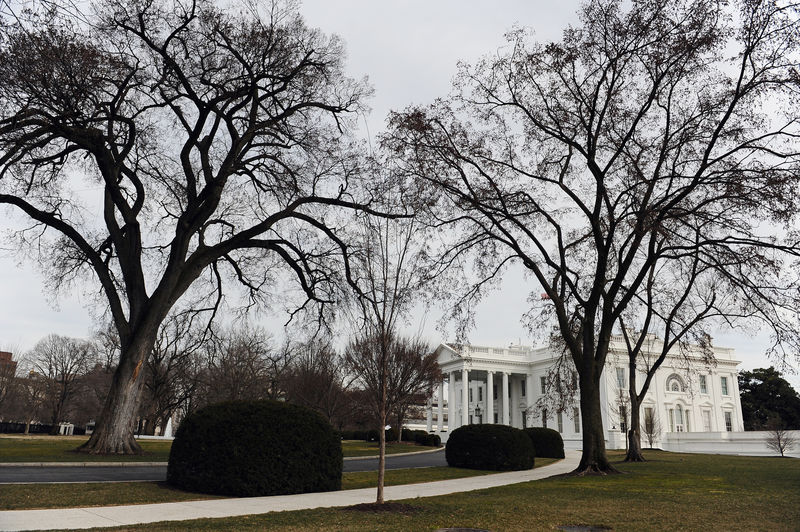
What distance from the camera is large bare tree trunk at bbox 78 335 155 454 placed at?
18.6 meters

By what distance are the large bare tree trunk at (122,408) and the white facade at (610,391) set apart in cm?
3806

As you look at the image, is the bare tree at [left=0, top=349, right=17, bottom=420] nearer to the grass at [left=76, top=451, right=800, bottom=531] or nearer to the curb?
the curb

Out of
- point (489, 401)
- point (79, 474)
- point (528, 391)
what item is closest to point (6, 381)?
point (489, 401)

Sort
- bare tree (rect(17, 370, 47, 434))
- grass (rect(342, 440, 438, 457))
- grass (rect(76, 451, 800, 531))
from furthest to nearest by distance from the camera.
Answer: bare tree (rect(17, 370, 47, 434)), grass (rect(342, 440, 438, 457)), grass (rect(76, 451, 800, 531))

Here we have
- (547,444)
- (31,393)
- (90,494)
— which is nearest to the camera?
(90,494)

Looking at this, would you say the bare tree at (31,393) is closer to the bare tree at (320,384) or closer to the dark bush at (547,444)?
the bare tree at (320,384)

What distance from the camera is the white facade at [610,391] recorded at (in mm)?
59438

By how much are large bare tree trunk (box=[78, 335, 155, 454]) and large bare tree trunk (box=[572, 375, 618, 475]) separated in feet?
47.1

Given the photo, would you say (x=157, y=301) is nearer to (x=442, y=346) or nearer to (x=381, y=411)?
(x=381, y=411)

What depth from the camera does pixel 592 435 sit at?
17.9 metres

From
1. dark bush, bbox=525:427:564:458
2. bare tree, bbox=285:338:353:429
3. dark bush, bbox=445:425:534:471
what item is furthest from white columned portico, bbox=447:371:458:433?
dark bush, bbox=445:425:534:471

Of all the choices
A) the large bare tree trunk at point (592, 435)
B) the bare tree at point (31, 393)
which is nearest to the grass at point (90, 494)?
the large bare tree trunk at point (592, 435)

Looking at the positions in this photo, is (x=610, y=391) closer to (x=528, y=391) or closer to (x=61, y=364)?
(x=528, y=391)

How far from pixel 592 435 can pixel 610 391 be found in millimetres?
44943
